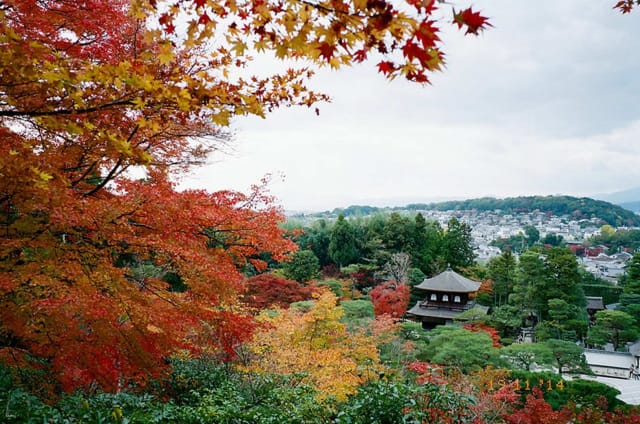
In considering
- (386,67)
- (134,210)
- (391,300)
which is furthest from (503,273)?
(386,67)

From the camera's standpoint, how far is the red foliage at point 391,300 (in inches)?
776

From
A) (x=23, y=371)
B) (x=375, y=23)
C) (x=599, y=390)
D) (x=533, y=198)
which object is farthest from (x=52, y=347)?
(x=533, y=198)

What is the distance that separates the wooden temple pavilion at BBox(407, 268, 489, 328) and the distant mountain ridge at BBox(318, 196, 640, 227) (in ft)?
194

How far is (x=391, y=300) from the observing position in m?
20.3

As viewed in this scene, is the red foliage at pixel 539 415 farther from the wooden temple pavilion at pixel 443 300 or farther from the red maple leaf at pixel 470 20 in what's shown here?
the wooden temple pavilion at pixel 443 300

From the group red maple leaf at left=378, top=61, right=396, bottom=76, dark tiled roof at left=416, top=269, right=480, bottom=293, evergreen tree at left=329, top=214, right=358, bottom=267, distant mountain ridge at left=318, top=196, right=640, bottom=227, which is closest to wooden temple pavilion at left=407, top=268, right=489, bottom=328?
dark tiled roof at left=416, top=269, right=480, bottom=293

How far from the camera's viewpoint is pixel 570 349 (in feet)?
50.8

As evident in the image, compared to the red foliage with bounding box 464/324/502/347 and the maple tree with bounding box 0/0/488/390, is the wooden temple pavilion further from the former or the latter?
the maple tree with bounding box 0/0/488/390

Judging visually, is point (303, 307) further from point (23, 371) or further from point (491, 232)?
→ point (491, 232)

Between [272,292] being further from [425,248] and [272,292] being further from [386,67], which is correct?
[386,67]

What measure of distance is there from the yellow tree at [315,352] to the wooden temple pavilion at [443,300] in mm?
11348

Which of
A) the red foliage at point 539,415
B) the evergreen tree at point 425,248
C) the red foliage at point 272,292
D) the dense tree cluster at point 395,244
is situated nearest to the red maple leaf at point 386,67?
the red foliage at point 539,415

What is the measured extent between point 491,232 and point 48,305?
96660 millimetres

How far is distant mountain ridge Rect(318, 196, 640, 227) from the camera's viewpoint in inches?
3693
